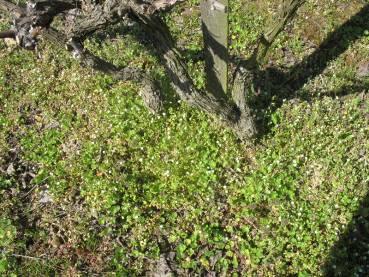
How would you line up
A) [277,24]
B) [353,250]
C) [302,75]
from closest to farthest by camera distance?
[353,250] < [277,24] < [302,75]

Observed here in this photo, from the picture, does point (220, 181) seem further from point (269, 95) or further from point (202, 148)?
point (269, 95)

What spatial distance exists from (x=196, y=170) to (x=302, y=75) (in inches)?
104

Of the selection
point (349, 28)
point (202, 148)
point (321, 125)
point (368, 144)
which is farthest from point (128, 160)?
point (349, 28)

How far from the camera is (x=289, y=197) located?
19.9ft

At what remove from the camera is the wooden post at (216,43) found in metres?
5.39

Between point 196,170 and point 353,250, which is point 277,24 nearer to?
point 196,170

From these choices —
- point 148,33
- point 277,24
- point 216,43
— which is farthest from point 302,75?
point 148,33

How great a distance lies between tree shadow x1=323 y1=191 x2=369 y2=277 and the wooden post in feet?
8.11

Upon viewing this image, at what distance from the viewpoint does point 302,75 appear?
7582 mm

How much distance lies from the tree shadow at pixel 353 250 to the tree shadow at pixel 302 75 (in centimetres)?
182

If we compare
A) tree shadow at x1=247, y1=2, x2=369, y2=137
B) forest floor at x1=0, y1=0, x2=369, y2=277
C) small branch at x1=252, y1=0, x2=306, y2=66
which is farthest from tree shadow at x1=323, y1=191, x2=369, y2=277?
small branch at x1=252, y1=0, x2=306, y2=66

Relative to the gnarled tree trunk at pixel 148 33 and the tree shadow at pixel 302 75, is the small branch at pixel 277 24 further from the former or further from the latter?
the tree shadow at pixel 302 75

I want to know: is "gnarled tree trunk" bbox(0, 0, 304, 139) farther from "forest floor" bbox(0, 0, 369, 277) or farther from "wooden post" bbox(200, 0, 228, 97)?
"forest floor" bbox(0, 0, 369, 277)

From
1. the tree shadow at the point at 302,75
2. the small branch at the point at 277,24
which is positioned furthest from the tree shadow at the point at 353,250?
the small branch at the point at 277,24
